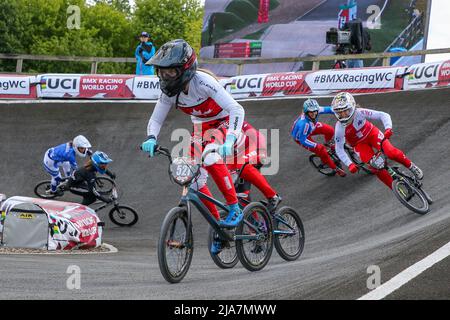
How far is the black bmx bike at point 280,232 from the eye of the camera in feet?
28.3

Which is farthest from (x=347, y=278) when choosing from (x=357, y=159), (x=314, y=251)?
(x=357, y=159)

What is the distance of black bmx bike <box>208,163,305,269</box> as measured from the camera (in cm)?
862

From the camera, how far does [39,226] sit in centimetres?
1225

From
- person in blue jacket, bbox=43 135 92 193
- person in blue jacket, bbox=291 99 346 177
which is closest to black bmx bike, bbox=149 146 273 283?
person in blue jacket, bbox=291 99 346 177

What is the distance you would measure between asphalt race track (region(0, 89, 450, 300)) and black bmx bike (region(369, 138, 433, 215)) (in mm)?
221

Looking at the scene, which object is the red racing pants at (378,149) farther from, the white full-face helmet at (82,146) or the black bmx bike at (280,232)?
the white full-face helmet at (82,146)

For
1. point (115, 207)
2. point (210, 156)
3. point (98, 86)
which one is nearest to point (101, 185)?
point (115, 207)

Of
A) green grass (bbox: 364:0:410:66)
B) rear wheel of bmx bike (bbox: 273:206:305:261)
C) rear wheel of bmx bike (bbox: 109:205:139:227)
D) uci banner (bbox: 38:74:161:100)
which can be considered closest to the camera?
rear wheel of bmx bike (bbox: 273:206:305:261)

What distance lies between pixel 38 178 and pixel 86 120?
2919 mm

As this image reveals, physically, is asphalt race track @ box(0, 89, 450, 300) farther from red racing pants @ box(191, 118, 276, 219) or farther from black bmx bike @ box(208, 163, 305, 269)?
red racing pants @ box(191, 118, 276, 219)
